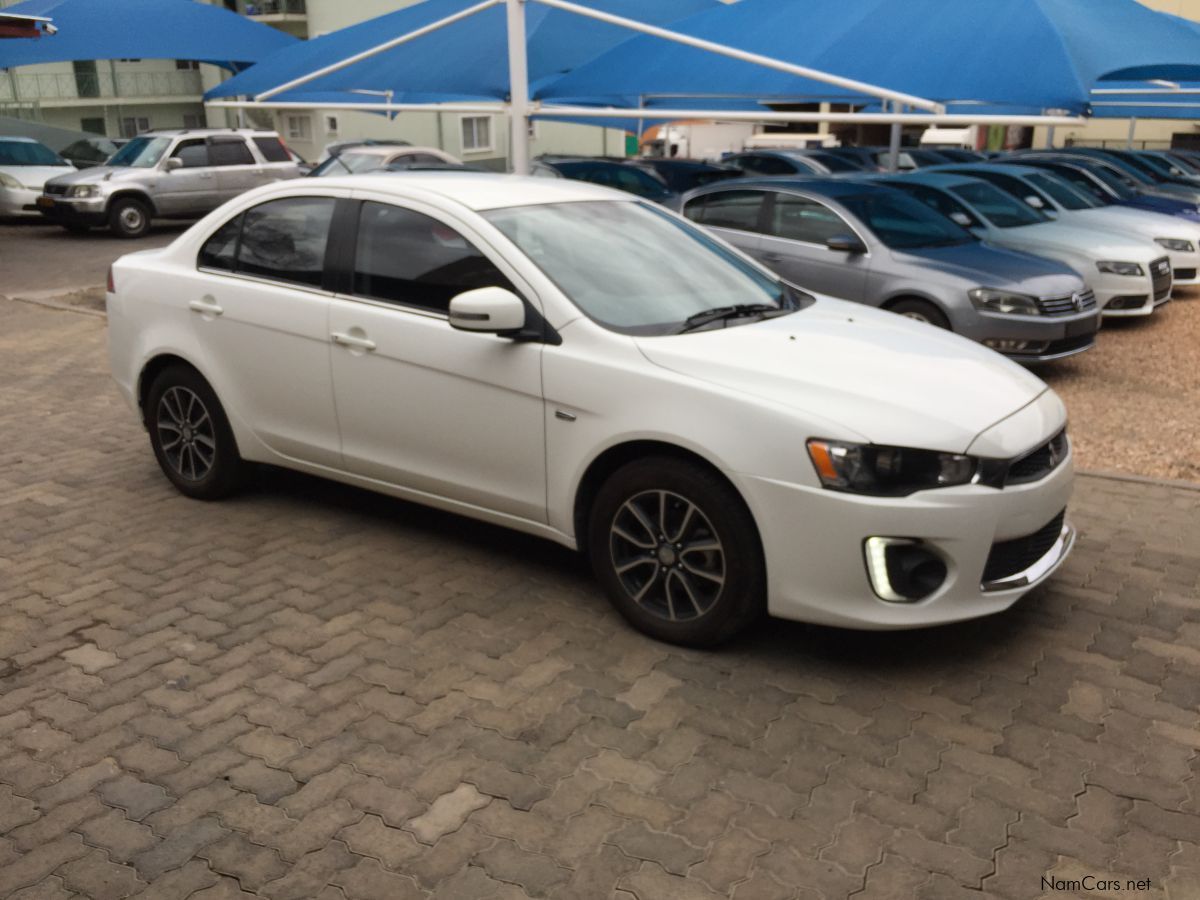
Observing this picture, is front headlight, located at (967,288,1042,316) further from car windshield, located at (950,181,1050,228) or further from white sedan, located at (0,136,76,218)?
white sedan, located at (0,136,76,218)

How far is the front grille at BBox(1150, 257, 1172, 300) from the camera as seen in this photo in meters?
11.1

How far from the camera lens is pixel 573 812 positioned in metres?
3.16

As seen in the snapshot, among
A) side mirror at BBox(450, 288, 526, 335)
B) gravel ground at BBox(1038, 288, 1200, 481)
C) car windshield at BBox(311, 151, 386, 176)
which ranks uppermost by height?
car windshield at BBox(311, 151, 386, 176)

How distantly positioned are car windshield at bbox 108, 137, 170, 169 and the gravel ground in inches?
617

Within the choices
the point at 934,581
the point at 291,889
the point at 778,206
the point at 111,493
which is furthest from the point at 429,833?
the point at 778,206

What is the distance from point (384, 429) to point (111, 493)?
6.75 ft

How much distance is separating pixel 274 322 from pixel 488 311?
140 cm

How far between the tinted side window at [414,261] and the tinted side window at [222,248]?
2.85 feet

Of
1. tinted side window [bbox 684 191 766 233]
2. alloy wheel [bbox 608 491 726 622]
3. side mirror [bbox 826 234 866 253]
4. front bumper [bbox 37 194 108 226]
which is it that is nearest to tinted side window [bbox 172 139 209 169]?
front bumper [bbox 37 194 108 226]

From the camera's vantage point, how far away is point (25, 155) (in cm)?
2052

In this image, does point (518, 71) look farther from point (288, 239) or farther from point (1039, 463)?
point (1039, 463)

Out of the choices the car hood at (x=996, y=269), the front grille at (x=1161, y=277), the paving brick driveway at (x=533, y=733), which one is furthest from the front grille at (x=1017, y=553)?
the front grille at (x=1161, y=277)

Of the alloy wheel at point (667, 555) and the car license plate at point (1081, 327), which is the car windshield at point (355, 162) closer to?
the car license plate at point (1081, 327)

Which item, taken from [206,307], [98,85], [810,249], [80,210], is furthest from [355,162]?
[98,85]
